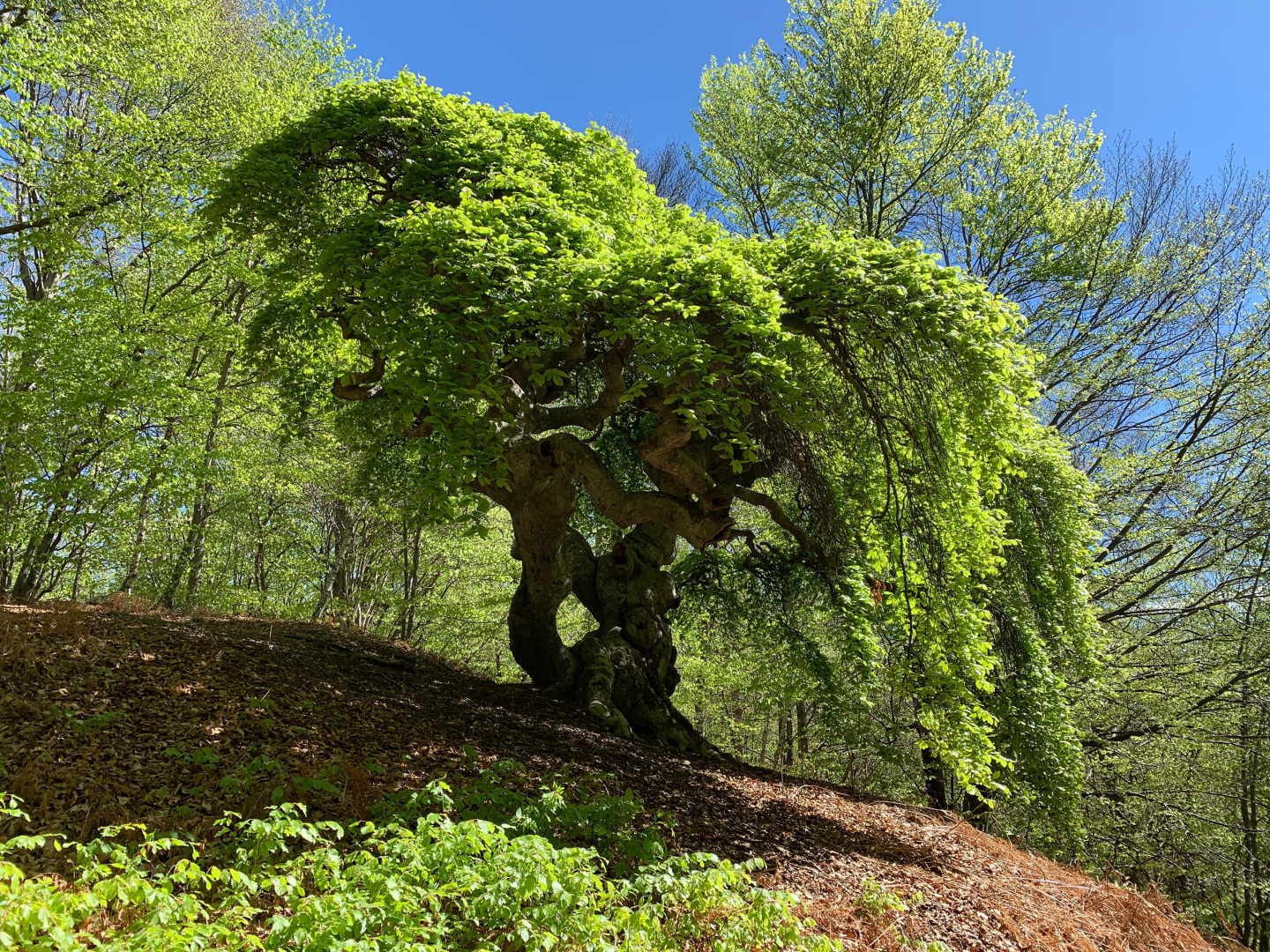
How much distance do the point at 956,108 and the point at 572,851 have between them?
13.7m

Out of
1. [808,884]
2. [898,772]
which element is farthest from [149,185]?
[898,772]

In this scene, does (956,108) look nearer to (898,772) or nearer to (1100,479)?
(1100,479)

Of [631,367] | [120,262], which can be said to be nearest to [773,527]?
[631,367]

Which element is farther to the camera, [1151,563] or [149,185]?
[1151,563]

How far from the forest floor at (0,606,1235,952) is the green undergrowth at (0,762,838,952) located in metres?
0.47

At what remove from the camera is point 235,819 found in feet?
11.8

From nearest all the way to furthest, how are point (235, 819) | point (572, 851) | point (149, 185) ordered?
1. point (572, 851)
2. point (235, 819)
3. point (149, 185)

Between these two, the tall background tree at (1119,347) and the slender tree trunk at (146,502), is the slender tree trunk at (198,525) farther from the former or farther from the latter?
the tall background tree at (1119,347)

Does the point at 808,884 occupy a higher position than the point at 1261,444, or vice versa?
the point at 1261,444

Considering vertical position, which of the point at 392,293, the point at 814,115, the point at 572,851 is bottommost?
the point at 572,851

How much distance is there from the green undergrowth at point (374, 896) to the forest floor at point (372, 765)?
47 centimetres

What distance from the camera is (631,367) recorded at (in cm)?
790

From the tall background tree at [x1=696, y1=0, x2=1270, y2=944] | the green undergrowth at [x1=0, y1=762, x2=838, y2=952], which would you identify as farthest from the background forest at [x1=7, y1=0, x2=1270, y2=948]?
the green undergrowth at [x1=0, y1=762, x2=838, y2=952]

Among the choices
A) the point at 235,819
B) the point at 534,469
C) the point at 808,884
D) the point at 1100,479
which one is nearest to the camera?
the point at 235,819
